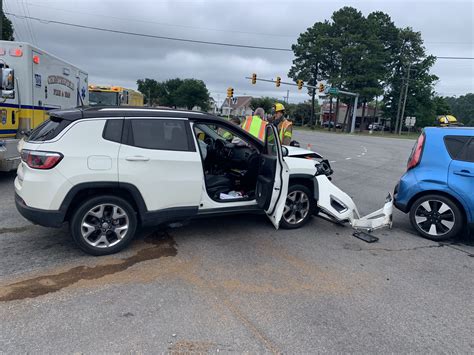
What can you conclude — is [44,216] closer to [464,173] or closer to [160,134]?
[160,134]

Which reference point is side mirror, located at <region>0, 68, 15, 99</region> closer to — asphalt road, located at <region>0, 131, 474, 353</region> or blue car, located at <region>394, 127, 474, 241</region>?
asphalt road, located at <region>0, 131, 474, 353</region>

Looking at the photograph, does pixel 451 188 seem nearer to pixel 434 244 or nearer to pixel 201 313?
pixel 434 244

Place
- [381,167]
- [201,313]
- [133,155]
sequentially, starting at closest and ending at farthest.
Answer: [201,313]
[133,155]
[381,167]

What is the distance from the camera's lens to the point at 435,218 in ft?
17.3

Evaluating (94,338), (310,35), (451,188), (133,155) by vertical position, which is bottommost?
(94,338)

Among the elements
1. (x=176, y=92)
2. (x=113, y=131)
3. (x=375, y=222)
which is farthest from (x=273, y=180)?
(x=176, y=92)

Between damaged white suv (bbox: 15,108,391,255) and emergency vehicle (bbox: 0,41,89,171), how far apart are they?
3556 mm

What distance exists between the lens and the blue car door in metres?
4.97

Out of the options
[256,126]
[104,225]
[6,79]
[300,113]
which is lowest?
[104,225]

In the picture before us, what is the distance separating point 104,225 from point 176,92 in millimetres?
82863

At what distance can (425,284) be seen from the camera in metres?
3.94

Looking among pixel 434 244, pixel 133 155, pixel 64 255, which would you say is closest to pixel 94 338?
pixel 64 255

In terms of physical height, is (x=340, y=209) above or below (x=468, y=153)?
below

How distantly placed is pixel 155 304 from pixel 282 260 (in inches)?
66.8
